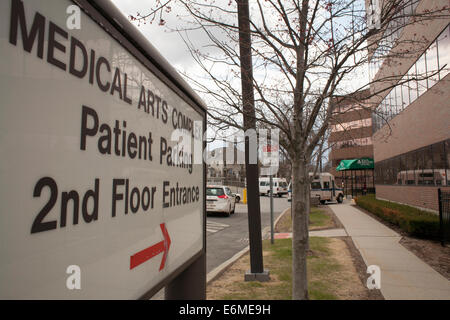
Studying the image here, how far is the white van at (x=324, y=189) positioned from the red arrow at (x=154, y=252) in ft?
74.0

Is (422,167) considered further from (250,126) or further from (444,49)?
(250,126)

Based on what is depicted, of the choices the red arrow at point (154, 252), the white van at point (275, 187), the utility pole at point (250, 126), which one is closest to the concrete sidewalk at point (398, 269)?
the utility pole at point (250, 126)

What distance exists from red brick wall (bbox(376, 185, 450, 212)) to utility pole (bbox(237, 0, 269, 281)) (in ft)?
29.8

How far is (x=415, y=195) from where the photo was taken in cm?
1493

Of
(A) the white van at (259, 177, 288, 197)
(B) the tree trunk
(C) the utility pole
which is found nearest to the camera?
(B) the tree trunk

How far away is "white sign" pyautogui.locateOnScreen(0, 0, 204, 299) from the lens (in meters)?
0.81

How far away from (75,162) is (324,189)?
2540 cm

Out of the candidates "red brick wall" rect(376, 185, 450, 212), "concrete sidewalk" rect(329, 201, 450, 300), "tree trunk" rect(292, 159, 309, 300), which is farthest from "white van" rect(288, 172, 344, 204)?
"tree trunk" rect(292, 159, 309, 300)

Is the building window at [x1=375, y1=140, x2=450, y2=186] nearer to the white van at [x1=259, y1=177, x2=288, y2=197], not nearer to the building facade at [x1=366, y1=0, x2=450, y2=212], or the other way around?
the building facade at [x1=366, y1=0, x2=450, y2=212]

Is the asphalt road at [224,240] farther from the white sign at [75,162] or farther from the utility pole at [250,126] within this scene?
the white sign at [75,162]

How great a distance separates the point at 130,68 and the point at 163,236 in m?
0.80

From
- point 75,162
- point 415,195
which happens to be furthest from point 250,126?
point 415,195

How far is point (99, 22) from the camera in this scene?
3.75ft
